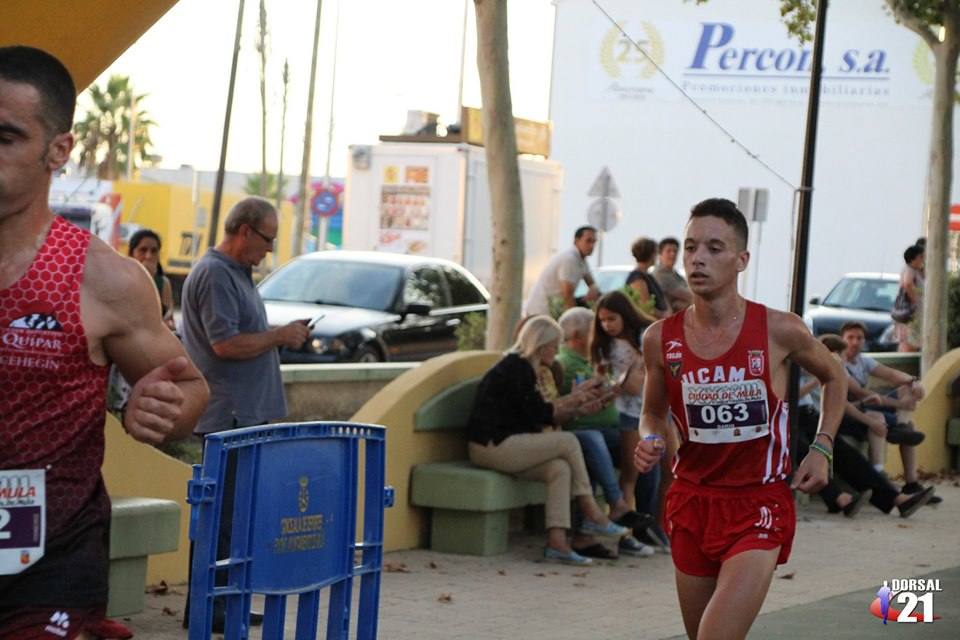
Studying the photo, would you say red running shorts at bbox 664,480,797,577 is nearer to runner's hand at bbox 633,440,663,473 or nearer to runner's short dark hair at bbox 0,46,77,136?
runner's hand at bbox 633,440,663,473

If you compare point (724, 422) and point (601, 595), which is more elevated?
point (724, 422)

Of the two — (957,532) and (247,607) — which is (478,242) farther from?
(247,607)

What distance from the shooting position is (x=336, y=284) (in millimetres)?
A: 18859

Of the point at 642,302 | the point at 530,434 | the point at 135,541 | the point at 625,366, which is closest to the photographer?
the point at 135,541

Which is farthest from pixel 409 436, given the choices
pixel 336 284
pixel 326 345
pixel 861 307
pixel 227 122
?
pixel 227 122

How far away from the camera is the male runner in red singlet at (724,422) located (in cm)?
583

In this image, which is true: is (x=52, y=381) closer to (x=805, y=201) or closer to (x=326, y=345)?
(x=805, y=201)

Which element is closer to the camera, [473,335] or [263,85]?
[473,335]

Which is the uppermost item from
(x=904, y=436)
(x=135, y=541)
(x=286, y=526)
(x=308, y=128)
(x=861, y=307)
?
(x=308, y=128)

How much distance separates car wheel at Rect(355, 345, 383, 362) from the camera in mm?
17688

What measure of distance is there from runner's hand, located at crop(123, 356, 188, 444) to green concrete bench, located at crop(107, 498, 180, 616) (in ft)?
13.7

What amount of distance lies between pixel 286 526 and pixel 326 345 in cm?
1202

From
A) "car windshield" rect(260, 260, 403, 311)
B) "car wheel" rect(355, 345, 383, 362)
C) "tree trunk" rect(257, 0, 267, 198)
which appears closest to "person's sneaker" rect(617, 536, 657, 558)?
"car wheel" rect(355, 345, 383, 362)

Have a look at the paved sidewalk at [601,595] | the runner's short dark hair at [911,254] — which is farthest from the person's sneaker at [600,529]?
the runner's short dark hair at [911,254]
